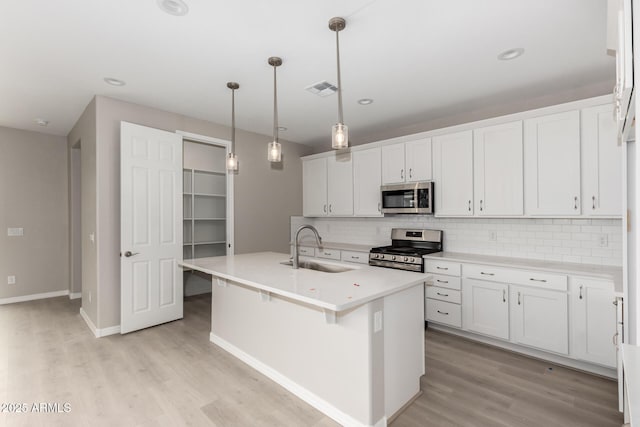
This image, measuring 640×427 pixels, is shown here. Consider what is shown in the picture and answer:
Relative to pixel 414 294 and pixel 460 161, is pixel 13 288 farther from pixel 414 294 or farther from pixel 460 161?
pixel 460 161

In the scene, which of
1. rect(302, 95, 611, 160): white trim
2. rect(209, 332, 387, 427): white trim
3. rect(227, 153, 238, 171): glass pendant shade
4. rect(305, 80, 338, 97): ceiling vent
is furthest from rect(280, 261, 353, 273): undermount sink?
rect(302, 95, 611, 160): white trim

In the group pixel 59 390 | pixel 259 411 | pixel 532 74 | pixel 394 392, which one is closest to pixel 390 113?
pixel 532 74

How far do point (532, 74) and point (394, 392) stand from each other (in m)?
3.05

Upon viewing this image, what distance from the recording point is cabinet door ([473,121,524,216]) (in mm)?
3355

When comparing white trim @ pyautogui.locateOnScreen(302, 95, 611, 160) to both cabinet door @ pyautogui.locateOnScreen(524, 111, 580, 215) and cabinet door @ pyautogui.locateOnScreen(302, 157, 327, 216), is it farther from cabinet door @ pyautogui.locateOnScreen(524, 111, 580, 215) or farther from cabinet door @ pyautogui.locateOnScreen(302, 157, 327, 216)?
cabinet door @ pyautogui.locateOnScreen(302, 157, 327, 216)

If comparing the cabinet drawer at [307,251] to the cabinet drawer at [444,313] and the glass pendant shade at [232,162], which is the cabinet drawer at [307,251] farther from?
the glass pendant shade at [232,162]

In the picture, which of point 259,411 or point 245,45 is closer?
point 259,411

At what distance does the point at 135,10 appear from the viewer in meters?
2.06

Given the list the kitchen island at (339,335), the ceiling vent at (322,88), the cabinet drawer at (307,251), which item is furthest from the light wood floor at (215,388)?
the ceiling vent at (322,88)

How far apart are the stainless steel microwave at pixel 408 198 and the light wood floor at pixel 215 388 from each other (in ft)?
5.18

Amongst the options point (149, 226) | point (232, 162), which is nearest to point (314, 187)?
point (232, 162)

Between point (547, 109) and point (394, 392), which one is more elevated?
point (547, 109)

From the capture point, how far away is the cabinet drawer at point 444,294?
3505mm

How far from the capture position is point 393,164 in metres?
4.45
